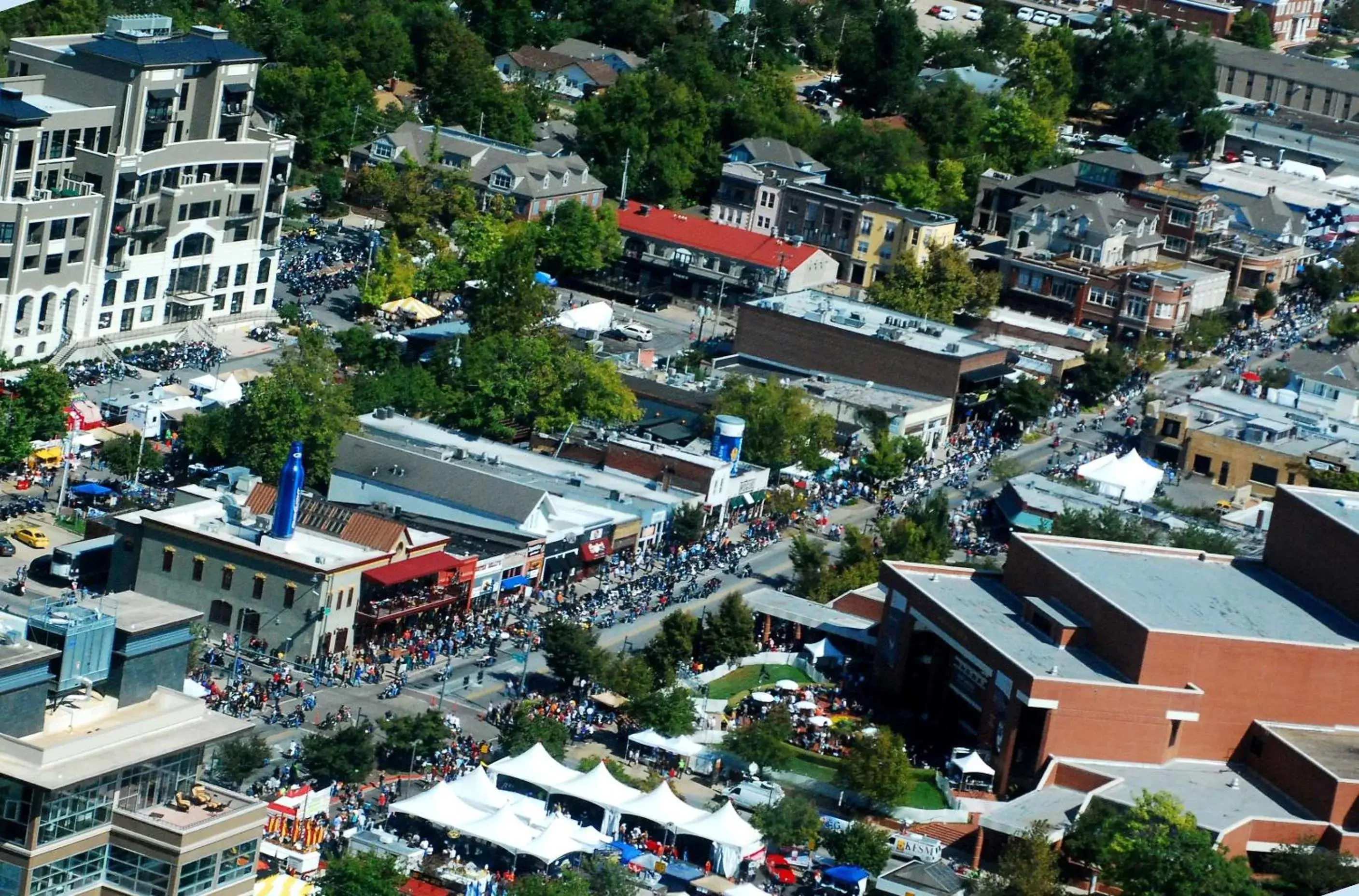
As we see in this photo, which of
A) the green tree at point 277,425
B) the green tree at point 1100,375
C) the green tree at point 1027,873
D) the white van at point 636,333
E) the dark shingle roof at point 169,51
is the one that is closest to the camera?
the green tree at point 1027,873

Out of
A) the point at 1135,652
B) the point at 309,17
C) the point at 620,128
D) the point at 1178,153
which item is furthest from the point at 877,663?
the point at 1178,153

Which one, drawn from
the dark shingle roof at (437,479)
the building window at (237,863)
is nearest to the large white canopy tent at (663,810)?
the dark shingle roof at (437,479)

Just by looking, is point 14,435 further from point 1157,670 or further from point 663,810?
point 1157,670

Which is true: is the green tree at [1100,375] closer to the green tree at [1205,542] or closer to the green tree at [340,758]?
the green tree at [1205,542]

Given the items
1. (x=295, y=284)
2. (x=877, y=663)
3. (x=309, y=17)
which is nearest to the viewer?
(x=877, y=663)

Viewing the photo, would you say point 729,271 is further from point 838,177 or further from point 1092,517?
point 1092,517

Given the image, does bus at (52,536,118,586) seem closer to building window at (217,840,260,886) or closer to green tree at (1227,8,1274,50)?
building window at (217,840,260,886)

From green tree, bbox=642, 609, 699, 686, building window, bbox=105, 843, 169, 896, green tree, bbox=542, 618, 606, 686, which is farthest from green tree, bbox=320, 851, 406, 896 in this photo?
green tree, bbox=642, 609, 699, 686

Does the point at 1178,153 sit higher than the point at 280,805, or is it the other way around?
the point at 1178,153
